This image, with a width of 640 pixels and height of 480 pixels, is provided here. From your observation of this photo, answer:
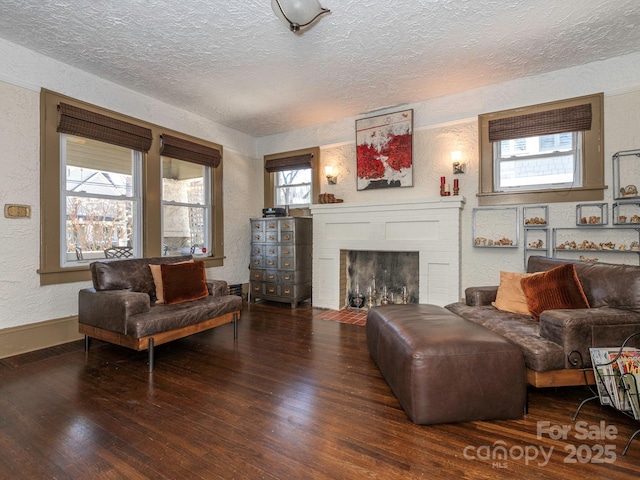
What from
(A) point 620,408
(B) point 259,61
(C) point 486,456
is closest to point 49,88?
(B) point 259,61

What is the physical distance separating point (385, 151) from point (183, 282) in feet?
10.1

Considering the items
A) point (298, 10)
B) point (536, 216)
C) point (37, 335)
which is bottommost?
point (37, 335)

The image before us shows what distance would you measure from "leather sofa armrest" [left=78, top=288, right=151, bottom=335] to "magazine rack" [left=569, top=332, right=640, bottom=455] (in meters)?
3.04

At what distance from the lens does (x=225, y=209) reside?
16.4ft

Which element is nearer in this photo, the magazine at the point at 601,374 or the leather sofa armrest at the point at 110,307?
the magazine at the point at 601,374

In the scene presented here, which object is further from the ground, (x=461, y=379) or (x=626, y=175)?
(x=626, y=175)

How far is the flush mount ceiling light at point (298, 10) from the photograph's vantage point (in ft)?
6.91

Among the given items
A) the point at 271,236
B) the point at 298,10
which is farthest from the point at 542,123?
the point at 271,236

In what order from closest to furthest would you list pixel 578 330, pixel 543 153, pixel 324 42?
pixel 578 330 < pixel 324 42 < pixel 543 153

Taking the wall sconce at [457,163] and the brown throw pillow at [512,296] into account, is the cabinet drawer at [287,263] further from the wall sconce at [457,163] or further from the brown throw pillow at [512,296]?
the brown throw pillow at [512,296]

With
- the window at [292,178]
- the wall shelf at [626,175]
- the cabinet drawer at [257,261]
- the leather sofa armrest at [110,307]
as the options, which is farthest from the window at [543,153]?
the leather sofa armrest at [110,307]

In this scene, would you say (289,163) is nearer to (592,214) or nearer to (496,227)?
(496,227)

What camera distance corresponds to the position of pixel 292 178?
533cm

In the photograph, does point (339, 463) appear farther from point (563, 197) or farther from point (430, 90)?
point (430, 90)
